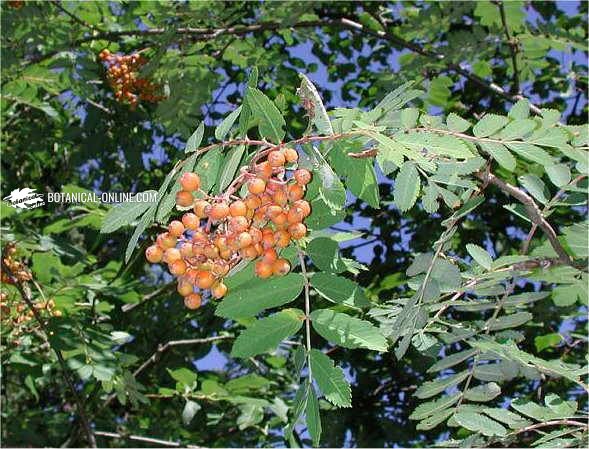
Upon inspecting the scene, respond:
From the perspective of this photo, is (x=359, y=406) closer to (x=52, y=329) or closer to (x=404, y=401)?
(x=404, y=401)

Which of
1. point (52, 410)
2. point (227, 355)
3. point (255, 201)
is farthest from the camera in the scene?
point (52, 410)

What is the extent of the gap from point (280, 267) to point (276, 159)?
21cm

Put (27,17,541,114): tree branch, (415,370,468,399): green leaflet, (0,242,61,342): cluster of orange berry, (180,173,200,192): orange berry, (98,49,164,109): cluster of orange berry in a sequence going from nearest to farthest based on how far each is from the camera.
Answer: (180,173,200,192): orange berry
(415,370,468,399): green leaflet
(0,242,61,342): cluster of orange berry
(27,17,541,114): tree branch
(98,49,164,109): cluster of orange berry

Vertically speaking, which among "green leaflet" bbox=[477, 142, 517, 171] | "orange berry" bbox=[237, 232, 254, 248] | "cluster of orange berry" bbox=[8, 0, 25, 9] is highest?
"green leaflet" bbox=[477, 142, 517, 171]

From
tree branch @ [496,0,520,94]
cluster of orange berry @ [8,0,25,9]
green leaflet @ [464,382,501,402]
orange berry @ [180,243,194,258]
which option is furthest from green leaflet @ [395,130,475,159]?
cluster of orange berry @ [8,0,25,9]

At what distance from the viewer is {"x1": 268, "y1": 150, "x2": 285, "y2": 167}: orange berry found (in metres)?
1.28

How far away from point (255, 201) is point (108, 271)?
7.27ft

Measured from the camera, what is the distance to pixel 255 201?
1.31m

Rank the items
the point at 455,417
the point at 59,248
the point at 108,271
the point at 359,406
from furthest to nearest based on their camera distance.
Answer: the point at 359,406, the point at 108,271, the point at 59,248, the point at 455,417

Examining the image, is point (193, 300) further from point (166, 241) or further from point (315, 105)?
point (315, 105)

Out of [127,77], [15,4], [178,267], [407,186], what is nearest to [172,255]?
[178,267]

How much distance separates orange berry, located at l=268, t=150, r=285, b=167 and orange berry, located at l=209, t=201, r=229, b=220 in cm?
11

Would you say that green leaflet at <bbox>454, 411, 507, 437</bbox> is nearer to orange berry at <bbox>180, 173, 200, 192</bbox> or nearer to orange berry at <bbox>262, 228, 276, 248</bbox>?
orange berry at <bbox>262, 228, 276, 248</bbox>

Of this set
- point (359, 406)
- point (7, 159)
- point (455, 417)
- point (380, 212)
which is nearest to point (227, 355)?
point (359, 406)
